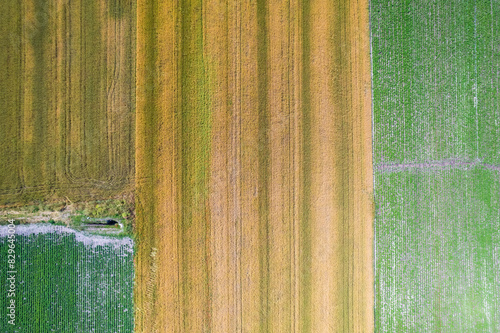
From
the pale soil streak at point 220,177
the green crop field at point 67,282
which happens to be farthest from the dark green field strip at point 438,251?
the green crop field at point 67,282

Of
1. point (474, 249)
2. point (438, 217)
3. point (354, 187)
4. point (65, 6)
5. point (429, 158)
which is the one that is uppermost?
point (65, 6)

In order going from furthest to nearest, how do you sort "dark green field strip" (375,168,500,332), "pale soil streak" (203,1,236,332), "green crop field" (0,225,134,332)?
1. "dark green field strip" (375,168,500,332)
2. "pale soil streak" (203,1,236,332)
3. "green crop field" (0,225,134,332)

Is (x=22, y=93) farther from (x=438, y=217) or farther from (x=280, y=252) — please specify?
(x=438, y=217)

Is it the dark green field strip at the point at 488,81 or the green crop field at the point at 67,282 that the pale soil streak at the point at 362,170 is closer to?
the dark green field strip at the point at 488,81

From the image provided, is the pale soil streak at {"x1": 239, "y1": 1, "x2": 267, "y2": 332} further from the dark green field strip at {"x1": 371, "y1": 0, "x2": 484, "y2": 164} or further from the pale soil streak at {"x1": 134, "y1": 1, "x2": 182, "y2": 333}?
the dark green field strip at {"x1": 371, "y1": 0, "x2": 484, "y2": 164}

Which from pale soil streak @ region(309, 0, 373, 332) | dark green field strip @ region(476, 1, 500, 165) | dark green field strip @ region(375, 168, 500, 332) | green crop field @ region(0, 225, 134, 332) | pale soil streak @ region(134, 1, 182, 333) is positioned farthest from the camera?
dark green field strip @ region(476, 1, 500, 165)

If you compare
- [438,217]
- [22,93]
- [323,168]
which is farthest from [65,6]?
[438,217]

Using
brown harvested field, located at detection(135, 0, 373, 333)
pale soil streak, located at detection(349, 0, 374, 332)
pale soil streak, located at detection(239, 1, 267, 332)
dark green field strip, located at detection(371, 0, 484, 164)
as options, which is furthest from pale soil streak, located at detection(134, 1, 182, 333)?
dark green field strip, located at detection(371, 0, 484, 164)

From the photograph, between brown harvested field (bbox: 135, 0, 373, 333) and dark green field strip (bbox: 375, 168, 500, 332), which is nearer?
brown harvested field (bbox: 135, 0, 373, 333)
